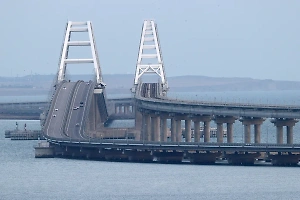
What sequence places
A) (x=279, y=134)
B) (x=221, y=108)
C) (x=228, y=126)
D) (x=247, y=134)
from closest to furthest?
1. (x=279, y=134)
2. (x=247, y=134)
3. (x=228, y=126)
4. (x=221, y=108)

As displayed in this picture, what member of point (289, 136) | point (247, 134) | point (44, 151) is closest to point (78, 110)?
point (44, 151)

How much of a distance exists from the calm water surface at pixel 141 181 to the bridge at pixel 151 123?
8.07 ft

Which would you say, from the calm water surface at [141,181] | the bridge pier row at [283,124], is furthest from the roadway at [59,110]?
the calm water surface at [141,181]

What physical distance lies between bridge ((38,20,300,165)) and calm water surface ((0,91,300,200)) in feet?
8.07

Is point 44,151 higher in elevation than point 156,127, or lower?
lower

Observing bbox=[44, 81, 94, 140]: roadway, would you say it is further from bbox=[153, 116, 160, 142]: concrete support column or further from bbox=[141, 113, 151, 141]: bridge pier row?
bbox=[153, 116, 160, 142]: concrete support column

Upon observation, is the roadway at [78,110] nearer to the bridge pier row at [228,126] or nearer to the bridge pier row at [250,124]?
the bridge pier row at [228,126]

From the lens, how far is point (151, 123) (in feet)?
485

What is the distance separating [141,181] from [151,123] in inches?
1997

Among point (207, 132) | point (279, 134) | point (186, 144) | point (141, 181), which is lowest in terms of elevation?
point (141, 181)

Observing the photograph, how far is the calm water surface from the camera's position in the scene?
90.2 metres

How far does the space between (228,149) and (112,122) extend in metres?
91.1

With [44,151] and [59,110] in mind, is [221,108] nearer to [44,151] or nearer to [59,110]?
[44,151]

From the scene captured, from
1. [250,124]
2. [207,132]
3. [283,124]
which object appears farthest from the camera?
[207,132]
